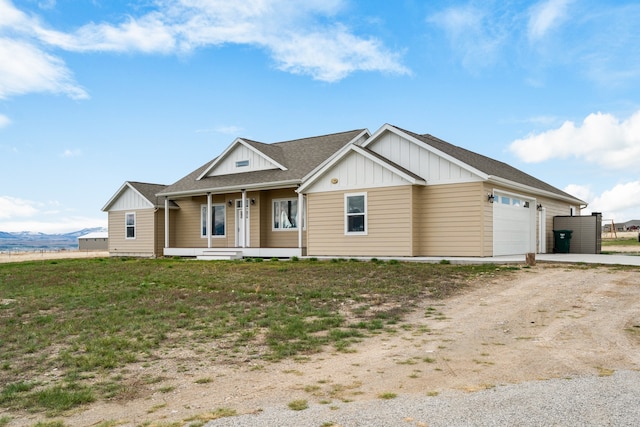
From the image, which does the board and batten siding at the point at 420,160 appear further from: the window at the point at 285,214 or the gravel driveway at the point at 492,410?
the gravel driveway at the point at 492,410

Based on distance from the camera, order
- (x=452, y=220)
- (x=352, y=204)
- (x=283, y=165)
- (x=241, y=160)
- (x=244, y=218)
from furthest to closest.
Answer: (x=241, y=160) < (x=283, y=165) < (x=244, y=218) < (x=352, y=204) < (x=452, y=220)

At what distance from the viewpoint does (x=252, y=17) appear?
18875 millimetres

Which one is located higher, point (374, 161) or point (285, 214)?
point (374, 161)

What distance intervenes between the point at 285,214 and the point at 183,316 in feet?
46.9

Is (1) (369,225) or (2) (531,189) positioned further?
(2) (531,189)

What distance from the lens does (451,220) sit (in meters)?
18.2

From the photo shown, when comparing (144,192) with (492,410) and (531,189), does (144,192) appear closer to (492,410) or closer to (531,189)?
(531,189)

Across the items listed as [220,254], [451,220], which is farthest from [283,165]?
[451,220]

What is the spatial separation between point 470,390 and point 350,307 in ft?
16.5

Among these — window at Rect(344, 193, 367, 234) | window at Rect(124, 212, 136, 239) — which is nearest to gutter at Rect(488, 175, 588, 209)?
window at Rect(344, 193, 367, 234)

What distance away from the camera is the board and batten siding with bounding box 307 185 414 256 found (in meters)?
18.5

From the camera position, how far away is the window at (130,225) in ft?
96.9

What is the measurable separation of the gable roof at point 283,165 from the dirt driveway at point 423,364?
44.4ft

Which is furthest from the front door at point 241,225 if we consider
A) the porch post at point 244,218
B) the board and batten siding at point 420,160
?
the board and batten siding at point 420,160
